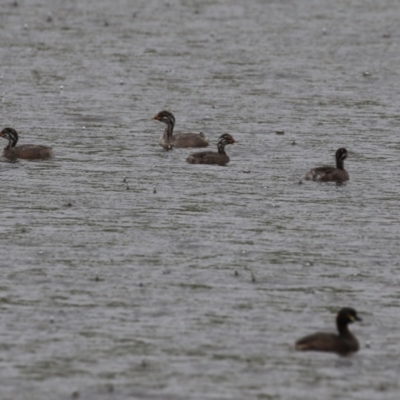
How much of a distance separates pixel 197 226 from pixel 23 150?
27.2 feet

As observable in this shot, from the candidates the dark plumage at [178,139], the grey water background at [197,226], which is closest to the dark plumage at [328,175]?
the grey water background at [197,226]

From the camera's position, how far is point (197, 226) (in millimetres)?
24609

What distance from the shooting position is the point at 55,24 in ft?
189

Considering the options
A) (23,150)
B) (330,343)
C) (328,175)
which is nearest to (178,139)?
(23,150)

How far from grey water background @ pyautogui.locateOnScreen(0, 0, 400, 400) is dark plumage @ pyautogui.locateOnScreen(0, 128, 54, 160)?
0.92 ft

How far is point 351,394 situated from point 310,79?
3016 centimetres

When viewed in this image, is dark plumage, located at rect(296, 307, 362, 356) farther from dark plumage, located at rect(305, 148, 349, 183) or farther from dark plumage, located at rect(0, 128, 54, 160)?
dark plumage, located at rect(0, 128, 54, 160)

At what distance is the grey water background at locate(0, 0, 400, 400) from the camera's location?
17094 millimetres

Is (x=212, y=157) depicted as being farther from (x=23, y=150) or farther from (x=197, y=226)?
(x=197, y=226)

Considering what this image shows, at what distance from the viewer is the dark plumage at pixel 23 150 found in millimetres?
31438

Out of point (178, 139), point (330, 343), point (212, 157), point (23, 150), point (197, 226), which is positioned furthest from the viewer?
point (178, 139)

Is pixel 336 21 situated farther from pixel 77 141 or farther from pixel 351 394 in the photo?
pixel 351 394

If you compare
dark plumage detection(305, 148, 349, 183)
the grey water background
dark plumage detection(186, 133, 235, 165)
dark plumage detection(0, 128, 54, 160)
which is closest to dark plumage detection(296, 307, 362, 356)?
the grey water background

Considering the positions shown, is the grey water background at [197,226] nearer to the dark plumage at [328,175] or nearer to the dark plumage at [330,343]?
the dark plumage at [330,343]
